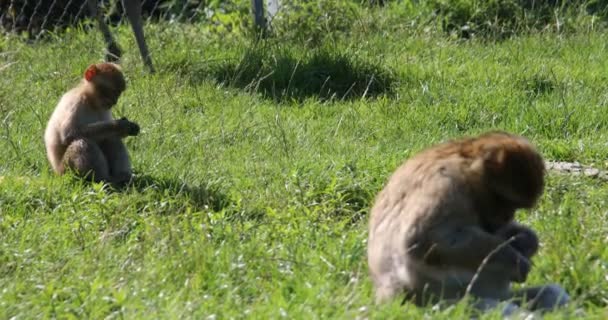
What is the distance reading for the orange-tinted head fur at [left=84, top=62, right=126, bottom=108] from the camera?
8.09 metres

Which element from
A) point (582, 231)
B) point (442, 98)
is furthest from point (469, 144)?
point (442, 98)

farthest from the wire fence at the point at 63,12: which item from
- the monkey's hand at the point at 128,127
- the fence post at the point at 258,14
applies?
the monkey's hand at the point at 128,127

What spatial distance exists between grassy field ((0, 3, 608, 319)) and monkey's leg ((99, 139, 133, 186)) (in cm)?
11

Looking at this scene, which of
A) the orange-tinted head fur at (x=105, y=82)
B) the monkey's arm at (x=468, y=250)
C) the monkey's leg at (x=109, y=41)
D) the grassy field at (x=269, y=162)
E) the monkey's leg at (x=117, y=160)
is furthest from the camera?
the monkey's leg at (x=109, y=41)

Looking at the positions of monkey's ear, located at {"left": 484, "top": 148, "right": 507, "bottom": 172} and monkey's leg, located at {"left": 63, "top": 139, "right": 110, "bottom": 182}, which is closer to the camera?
monkey's ear, located at {"left": 484, "top": 148, "right": 507, "bottom": 172}

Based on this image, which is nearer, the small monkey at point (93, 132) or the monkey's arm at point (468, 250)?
the monkey's arm at point (468, 250)

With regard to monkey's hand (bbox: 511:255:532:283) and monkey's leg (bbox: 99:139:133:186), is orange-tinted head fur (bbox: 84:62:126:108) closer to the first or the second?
monkey's leg (bbox: 99:139:133:186)

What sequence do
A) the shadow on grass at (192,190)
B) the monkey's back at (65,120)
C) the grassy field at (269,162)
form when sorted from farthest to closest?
the monkey's back at (65,120)
the shadow on grass at (192,190)
the grassy field at (269,162)

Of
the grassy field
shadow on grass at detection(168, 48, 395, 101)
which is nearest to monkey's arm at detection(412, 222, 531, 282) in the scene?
the grassy field

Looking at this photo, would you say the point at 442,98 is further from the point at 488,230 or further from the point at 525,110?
the point at 488,230

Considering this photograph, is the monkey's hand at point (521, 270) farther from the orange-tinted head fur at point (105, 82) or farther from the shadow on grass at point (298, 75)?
the shadow on grass at point (298, 75)

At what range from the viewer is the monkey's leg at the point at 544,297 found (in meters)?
4.89

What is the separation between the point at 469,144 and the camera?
5.04 meters

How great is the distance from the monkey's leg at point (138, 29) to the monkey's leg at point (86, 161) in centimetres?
260
